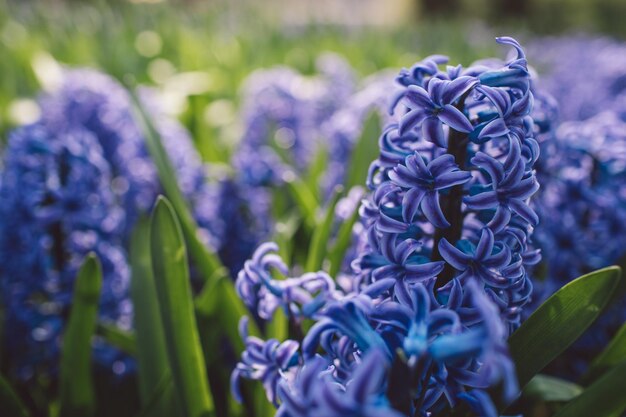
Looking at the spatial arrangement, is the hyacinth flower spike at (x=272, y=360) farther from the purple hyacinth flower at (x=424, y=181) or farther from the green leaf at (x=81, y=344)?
the green leaf at (x=81, y=344)

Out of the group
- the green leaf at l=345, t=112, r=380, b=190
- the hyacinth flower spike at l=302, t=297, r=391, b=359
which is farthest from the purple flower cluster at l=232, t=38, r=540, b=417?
the green leaf at l=345, t=112, r=380, b=190

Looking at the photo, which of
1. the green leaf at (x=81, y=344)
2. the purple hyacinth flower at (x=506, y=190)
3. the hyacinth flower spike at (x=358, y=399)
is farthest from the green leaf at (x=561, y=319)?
the green leaf at (x=81, y=344)

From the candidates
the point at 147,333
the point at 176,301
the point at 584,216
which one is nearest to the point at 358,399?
the point at 176,301

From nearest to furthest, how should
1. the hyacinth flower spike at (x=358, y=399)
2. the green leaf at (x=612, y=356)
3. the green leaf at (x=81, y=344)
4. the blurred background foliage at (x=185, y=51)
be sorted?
the hyacinth flower spike at (x=358, y=399) → the green leaf at (x=612, y=356) → the green leaf at (x=81, y=344) → the blurred background foliage at (x=185, y=51)

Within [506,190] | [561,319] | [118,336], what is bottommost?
[118,336]

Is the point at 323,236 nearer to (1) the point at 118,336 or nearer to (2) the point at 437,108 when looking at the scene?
(1) the point at 118,336

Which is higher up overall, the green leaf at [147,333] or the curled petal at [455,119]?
the curled petal at [455,119]
